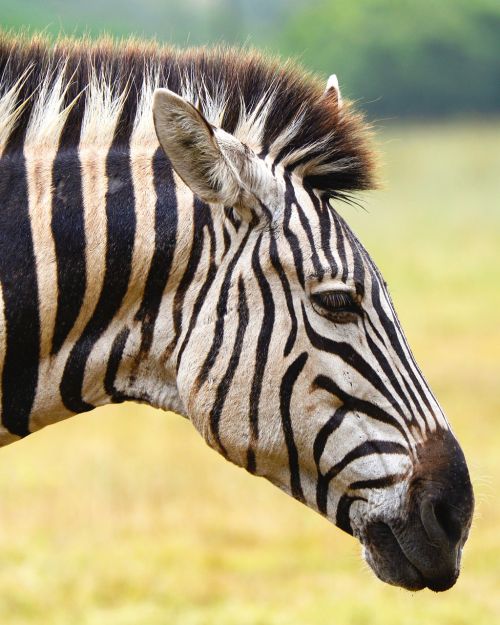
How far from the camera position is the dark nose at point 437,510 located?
3.81 m

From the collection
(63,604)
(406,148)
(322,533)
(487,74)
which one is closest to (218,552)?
(322,533)

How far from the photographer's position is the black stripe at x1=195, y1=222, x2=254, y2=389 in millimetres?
3943

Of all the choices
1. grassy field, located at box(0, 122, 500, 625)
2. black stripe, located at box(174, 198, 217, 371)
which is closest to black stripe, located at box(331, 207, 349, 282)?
black stripe, located at box(174, 198, 217, 371)

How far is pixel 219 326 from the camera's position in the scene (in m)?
3.95

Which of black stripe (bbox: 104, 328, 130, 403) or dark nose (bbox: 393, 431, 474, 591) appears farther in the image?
black stripe (bbox: 104, 328, 130, 403)

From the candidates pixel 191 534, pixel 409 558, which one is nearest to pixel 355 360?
pixel 409 558

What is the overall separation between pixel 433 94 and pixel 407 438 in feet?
136

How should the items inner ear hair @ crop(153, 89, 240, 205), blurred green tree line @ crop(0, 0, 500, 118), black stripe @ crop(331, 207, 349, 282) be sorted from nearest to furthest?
inner ear hair @ crop(153, 89, 240, 205)
black stripe @ crop(331, 207, 349, 282)
blurred green tree line @ crop(0, 0, 500, 118)

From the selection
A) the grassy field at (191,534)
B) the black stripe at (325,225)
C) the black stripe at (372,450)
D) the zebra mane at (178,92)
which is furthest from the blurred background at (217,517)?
the black stripe at (372,450)

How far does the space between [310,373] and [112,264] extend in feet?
2.81

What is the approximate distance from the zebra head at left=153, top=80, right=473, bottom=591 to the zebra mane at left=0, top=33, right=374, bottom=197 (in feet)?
0.87

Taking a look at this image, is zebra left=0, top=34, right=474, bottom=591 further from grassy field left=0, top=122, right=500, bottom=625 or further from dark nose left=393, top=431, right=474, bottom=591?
grassy field left=0, top=122, right=500, bottom=625

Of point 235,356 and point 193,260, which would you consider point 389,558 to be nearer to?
point 235,356

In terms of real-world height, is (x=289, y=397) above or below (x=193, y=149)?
below
